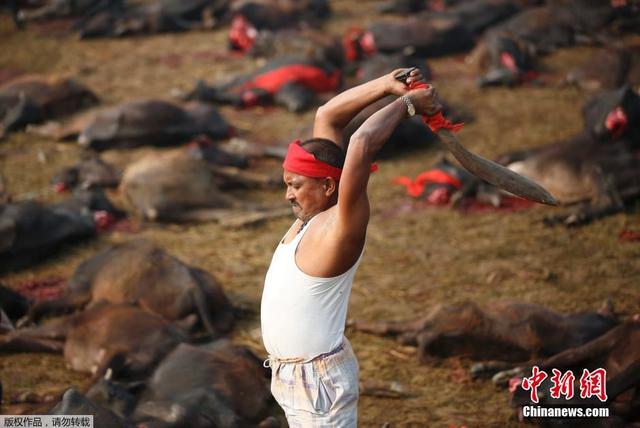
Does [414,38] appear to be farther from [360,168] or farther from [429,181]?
[360,168]

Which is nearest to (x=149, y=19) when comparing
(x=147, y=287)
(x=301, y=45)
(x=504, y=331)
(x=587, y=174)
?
(x=301, y=45)

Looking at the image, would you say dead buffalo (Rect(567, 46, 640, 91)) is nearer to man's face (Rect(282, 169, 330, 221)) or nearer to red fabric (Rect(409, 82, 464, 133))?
red fabric (Rect(409, 82, 464, 133))

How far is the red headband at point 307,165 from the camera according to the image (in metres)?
3.88

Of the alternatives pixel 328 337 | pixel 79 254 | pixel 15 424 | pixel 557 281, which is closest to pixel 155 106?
pixel 79 254

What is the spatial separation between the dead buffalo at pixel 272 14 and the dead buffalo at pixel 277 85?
227 centimetres

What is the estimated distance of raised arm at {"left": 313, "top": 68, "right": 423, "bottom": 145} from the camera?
4012 mm

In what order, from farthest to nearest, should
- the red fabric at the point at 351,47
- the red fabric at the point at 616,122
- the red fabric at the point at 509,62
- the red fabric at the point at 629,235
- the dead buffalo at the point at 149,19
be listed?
1. the dead buffalo at the point at 149,19
2. the red fabric at the point at 351,47
3. the red fabric at the point at 509,62
4. the red fabric at the point at 616,122
5. the red fabric at the point at 629,235

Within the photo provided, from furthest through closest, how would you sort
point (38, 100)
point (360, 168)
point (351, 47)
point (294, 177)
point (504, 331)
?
point (351, 47)
point (38, 100)
point (504, 331)
point (294, 177)
point (360, 168)

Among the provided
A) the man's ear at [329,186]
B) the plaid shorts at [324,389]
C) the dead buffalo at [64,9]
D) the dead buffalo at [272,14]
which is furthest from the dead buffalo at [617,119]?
the dead buffalo at [64,9]

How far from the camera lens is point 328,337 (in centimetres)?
387

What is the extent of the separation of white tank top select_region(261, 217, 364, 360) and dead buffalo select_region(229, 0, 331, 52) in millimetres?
10362

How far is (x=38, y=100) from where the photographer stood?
11.2 m

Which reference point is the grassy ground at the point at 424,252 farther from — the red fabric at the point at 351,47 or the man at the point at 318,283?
the man at the point at 318,283

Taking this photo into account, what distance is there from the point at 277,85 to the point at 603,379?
7194 mm
